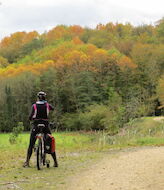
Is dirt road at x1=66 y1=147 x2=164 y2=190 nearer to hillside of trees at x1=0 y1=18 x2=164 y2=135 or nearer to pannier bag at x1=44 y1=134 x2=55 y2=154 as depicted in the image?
pannier bag at x1=44 y1=134 x2=55 y2=154

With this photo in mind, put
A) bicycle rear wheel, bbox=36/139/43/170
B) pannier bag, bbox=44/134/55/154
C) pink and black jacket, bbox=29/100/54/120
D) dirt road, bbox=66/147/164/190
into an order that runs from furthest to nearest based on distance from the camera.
A: pannier bag, bbox=44/134/55/154
pink and black jacket, bbox=29/100/54/120
bicycle rear wheel, bbox=36/139/43/170
dirt road, bbox=66/147/164/190

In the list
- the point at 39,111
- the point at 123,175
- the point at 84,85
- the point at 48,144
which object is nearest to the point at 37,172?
the point at 48,144

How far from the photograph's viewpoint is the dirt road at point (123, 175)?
22.6 feet

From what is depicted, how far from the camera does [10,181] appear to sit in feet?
24.8

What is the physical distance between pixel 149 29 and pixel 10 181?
84.1m

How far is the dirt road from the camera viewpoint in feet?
22.6

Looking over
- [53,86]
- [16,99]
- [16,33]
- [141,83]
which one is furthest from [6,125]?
[16,33]

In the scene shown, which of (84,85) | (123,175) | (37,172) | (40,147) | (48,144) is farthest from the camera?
(84,85)

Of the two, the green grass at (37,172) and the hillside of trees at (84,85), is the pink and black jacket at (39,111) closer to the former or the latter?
the green grass at (37,172)

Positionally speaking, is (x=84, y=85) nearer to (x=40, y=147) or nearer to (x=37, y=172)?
(x=40, y=147)

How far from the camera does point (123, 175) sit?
7.89 m

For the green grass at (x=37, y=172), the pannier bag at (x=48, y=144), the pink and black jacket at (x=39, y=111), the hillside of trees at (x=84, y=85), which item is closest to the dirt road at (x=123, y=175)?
the green grass at (x=37, y=172)

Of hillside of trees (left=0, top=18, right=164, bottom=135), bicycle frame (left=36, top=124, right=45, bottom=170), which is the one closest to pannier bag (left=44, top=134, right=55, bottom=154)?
bicycle frame (left=36, top=124, right=45, bottom=170)

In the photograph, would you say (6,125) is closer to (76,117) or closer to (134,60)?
(76,117)
